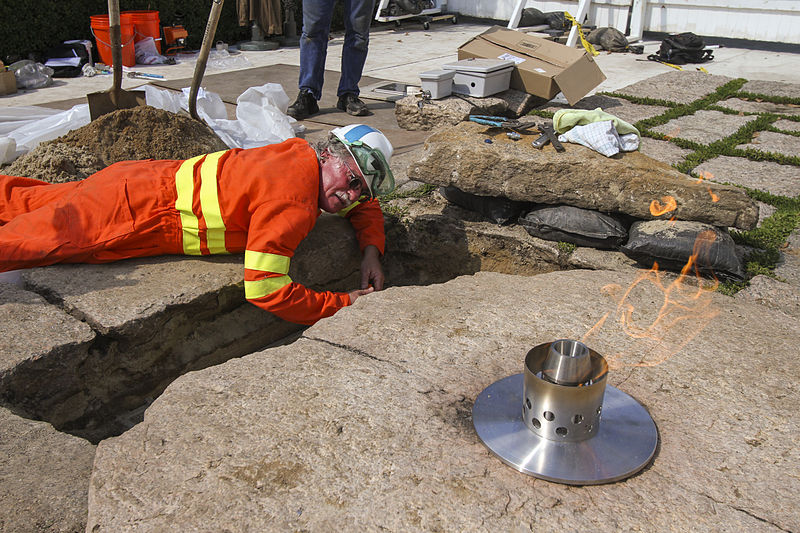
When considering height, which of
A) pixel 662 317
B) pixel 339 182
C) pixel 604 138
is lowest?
pixel 662 317

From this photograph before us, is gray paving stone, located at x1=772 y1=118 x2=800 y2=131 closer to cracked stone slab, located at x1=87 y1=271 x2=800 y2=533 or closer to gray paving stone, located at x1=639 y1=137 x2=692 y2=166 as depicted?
gray paving stone, located at x1=639 y1=137 x2=692 y2=166

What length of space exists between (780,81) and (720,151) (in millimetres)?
3600

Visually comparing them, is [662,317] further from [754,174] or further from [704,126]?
[704,126]

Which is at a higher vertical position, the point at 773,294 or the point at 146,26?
the point at 146,26

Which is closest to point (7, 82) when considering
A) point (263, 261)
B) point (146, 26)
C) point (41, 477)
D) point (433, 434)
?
point (146, 26)

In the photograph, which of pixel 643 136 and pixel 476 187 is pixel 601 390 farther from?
pixel 643 136

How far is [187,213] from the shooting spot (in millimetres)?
2779

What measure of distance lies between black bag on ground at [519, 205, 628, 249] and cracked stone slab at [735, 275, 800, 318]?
58 centimetres

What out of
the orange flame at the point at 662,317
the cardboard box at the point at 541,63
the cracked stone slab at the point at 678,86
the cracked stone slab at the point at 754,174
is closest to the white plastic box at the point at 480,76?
the cardboard box at the point at 541,63

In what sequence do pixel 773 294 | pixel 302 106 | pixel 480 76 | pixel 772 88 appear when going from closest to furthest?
pixel 773 294 → pixel 480 76 → pixel 302 106 → pixel 772 88

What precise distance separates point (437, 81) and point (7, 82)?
4.45 metres

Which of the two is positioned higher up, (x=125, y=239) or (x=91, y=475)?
(x=125, y=239)

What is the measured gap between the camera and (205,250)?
2.82 metres

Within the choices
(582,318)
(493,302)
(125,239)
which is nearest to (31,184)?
(125,239)
